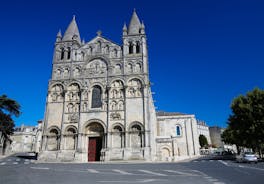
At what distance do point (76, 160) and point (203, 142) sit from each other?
5045 centimetres

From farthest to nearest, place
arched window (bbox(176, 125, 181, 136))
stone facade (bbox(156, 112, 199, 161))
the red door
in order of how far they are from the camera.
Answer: arched window (bbox(176, 125, 181, 136)), stone facade (bbox(156, 112, 199, 161)), the red door

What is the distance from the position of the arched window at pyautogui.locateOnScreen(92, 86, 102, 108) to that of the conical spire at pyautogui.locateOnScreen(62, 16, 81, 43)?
990 centimetres

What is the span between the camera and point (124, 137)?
27359 mm

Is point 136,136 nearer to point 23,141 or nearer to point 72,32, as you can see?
point 72,32

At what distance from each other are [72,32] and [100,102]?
13.5 metres

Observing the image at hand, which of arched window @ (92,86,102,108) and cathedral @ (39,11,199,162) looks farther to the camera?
arched window @ (92,86,102,108)

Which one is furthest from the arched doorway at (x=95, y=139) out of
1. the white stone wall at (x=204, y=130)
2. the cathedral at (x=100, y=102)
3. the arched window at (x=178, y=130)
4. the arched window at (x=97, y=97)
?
the white stone wall at (x=204, y=130)

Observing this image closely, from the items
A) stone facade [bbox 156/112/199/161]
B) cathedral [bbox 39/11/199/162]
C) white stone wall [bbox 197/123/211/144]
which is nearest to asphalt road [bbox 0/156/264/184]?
cathedral [bbox 39/11/199/162]

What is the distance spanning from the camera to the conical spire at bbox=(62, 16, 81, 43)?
35000 mm

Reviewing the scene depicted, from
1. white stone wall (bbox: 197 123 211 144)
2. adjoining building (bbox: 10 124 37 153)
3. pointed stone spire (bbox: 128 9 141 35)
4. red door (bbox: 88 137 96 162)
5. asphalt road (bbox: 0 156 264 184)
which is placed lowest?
asphalt road (bbox: 0 156 264 184)

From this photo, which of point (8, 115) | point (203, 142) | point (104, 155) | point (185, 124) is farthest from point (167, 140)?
point (203, 142)

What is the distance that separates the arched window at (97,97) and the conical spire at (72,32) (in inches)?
390

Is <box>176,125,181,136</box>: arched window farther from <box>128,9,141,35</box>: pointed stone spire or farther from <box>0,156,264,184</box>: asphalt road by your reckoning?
<box>0,156,264,184</box>: asphalt road

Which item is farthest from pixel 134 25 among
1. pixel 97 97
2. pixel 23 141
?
pixel 23 141
